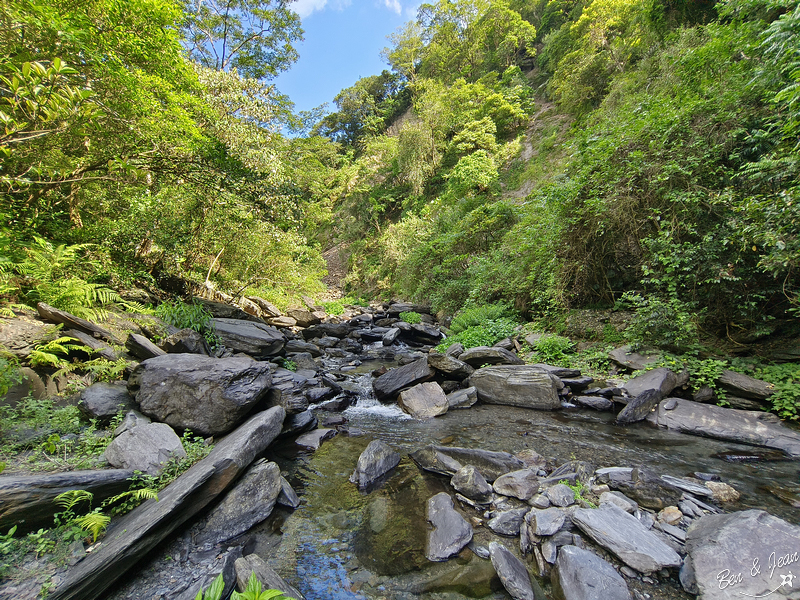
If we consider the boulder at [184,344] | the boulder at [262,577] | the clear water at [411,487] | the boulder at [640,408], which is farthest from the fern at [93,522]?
the boulder at [640,408]

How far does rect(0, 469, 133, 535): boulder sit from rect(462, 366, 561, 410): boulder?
6201 millimetres

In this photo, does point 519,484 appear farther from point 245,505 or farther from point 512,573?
point 245,505

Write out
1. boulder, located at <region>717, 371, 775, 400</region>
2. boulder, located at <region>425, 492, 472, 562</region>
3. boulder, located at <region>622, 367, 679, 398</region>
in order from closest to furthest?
boulder, located at <region>425, 492, 472, 562</region>
boulder, located at <region>717, 371, 775, 400</region>
boulder, located at <region>622, 367, 679, 398</region>

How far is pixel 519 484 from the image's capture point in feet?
12.1

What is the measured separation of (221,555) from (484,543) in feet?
8.08

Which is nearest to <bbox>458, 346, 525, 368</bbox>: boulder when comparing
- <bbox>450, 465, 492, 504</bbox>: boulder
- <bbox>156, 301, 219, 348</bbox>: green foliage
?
<bbox>450, 465, 492, 504</bbox>: boulder

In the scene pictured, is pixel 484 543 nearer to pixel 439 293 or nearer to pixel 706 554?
pixel 706 554

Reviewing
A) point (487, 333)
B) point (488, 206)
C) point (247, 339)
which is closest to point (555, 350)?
point (487, 333)

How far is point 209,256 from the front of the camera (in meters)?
11.9

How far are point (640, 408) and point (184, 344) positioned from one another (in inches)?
333

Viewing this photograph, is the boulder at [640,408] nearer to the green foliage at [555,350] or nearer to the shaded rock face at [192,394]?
the green foliage at [555,350]

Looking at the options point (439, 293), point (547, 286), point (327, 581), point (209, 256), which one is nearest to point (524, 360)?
point (547, 286)

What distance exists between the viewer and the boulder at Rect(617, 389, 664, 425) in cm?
545

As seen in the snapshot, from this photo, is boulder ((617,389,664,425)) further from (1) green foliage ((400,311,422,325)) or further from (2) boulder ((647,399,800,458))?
(1) green foliage ((400,311,422,325))
